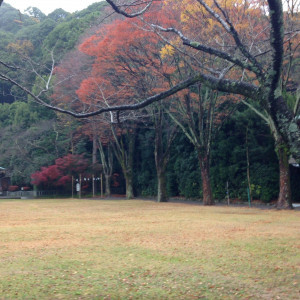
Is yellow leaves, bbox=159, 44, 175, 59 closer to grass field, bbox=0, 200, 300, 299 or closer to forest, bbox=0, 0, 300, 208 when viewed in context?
forest, bbox=0, 0, 300, 208

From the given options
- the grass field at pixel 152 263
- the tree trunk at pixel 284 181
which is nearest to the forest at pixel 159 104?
the tree trunk at pixel 284 181

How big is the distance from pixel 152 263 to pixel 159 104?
1650cm

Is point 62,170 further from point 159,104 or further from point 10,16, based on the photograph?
point 10,16

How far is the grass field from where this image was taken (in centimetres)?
533

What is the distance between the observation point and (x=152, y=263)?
696cm

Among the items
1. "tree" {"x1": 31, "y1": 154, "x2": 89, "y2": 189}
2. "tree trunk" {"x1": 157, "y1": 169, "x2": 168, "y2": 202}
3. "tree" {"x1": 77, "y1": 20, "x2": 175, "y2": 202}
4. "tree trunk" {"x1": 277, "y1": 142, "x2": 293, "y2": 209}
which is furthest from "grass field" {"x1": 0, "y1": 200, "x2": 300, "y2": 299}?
"tree" {"x1": 31, "y1": 154, "x2": 89, "y2": 189}

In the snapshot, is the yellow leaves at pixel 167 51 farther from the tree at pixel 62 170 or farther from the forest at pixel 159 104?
the tree at pixel 62 170

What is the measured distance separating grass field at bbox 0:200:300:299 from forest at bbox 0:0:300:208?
2347 mm

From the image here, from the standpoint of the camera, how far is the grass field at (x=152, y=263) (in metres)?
5.33

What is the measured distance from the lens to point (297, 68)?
66.7 feet

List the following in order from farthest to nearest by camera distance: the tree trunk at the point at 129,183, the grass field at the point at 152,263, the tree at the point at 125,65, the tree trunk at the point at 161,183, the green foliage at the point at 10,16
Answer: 1. the tree trunk at the point at 129,183
2. the tree trunk at the point at 161,183
3. the tree at the point at 125,65
4. the green foliage at the point at 10,16
5. the grass field at the point at 152,263

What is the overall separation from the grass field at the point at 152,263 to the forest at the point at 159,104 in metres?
2.35

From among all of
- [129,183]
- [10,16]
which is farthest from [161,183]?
[10,16]

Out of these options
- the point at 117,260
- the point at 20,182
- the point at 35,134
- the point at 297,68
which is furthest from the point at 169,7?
the point at 20,182
